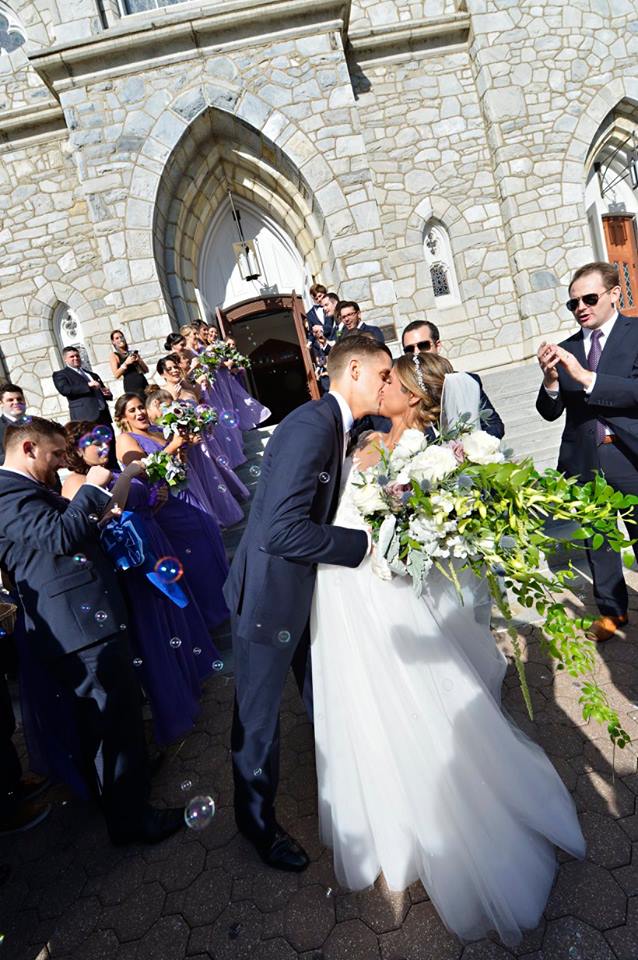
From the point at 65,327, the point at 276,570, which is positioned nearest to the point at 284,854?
the point at 276,570

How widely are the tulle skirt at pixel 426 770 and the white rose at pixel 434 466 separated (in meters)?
0.55

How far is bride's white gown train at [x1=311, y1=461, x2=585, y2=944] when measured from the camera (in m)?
1.90

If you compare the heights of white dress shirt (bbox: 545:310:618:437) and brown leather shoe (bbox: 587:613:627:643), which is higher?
white dress shirt (bbox: 545:310:618:437)

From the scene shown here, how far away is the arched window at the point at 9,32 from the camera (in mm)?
9508

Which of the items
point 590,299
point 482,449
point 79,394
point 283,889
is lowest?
point 283,889

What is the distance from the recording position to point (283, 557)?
208 cm

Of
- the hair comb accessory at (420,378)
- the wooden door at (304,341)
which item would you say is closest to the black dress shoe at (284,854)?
the hair comb accessory at (420,378)

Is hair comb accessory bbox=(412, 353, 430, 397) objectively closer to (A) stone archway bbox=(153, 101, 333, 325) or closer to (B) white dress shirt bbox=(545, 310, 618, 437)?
(B) white dress shirt bbox=(545, 310, 618, 437)

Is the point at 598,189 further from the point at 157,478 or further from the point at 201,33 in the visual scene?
the point at 157,478

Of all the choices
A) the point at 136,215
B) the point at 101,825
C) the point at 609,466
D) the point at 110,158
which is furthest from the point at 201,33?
the point at 101,825

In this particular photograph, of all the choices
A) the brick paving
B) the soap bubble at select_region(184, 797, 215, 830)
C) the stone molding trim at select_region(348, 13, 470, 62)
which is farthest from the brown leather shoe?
the stone molding trim at select_region(348, 13, 470, 62)

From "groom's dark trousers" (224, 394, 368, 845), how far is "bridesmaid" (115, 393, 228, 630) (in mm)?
2006

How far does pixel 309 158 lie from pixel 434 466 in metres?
9.43

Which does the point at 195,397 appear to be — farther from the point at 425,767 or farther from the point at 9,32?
the point at 9,32
